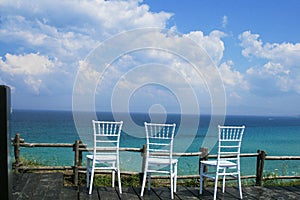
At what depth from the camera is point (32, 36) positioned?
80.4ft

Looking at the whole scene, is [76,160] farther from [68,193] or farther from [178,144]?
[178,144]

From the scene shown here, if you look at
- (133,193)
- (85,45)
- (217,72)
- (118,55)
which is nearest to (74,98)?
(118,55)

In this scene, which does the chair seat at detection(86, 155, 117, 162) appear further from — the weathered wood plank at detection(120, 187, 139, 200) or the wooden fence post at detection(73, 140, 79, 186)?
the wooden fence post at detection(73, 140, 79, 186)

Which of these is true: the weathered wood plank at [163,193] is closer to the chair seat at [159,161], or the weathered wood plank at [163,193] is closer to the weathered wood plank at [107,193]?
the chair seat at [159,161]

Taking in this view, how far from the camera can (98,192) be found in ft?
15.1

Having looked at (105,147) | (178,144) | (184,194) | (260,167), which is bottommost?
(178,144)

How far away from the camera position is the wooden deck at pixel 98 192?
167 inches

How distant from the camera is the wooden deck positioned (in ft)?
13.9

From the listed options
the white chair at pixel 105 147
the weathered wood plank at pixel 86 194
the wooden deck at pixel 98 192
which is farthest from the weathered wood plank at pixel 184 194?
the weathered wood plank at pixel 86 194

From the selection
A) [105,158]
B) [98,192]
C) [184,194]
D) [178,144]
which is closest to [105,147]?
[105,158]

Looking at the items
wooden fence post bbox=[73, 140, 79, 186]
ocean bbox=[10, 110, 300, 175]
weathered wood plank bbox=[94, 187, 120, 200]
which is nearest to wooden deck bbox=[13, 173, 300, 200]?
weathered wood plank bbox=[94, 187, 120, 200]

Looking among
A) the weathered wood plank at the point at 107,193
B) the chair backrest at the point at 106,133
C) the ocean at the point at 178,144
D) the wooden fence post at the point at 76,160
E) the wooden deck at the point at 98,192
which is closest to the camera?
the wooden deck at the point at 98,192

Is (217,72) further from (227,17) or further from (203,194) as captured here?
(227,17)

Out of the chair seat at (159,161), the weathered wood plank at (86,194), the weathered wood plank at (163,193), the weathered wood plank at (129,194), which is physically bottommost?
the weathered wood plank at (163,193)
